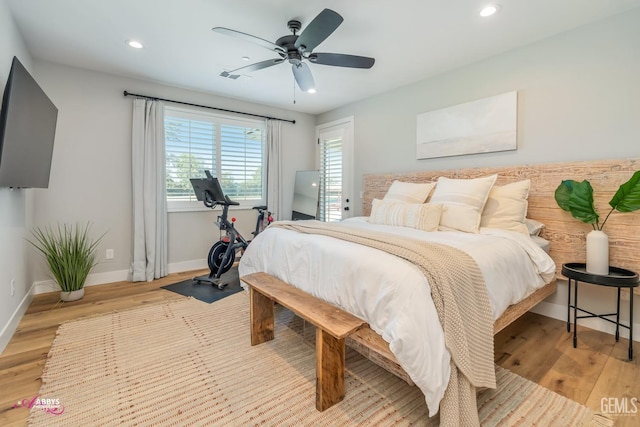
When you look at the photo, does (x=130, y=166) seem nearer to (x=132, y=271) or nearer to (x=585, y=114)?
(x=132, y=271)

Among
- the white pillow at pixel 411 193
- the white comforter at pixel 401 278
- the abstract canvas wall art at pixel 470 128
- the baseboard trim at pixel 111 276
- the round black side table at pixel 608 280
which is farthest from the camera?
the baseboard trim at pixel 111 276

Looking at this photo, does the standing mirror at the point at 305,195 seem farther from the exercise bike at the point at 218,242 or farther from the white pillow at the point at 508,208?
the white pillow at the point at 508,208

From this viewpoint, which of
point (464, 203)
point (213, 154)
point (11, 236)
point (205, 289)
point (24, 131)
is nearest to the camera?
point (24, 131)

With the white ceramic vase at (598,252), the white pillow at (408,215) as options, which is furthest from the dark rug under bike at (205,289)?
the white ceramic vase at (598,252)

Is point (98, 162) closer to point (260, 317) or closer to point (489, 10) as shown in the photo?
point (260, 317)

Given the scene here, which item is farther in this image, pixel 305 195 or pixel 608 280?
pixel 305 195

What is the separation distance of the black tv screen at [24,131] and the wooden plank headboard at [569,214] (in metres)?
3.87

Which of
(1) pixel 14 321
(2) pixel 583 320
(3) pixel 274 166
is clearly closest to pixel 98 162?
(1) pixel 14 321

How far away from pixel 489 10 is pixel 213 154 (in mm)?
3690

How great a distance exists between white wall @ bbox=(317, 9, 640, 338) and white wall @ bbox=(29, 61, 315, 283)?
365 cm

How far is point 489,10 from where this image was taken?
227cm

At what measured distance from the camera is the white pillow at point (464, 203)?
2543 mm

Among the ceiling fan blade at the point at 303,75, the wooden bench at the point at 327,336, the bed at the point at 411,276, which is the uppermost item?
the ceiling fan blade at the point at 303,75

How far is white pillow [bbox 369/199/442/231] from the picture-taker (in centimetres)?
266
